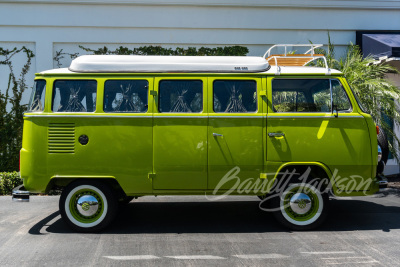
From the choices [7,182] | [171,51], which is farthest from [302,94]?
[7,182]

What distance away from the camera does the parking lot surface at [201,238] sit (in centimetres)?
528

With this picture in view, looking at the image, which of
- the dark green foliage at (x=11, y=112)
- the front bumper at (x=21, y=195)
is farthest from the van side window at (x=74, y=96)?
the dark green foliage at (x=11, y=112)

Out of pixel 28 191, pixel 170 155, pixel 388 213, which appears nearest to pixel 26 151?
pixel 28 191

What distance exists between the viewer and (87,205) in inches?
251

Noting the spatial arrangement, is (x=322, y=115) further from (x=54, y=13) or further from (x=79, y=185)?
(x=54, y=13)

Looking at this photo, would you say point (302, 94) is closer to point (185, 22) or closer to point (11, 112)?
point (185, 22)

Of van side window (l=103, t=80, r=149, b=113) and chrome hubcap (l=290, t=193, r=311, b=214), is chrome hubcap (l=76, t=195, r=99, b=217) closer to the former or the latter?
van side window (l=103, t=80, r=149, b=113)

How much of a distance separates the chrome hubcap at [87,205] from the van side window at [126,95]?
52.0 inches

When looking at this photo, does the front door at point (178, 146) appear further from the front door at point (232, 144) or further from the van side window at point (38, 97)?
the van side window at point (38, 97)

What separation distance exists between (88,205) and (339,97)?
4004 millimetres

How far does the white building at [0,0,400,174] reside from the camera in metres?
11.5

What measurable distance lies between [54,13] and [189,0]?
356 centimetres

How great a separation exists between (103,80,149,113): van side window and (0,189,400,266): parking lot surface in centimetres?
185

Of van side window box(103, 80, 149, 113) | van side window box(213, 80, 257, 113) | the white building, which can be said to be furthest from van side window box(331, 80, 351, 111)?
the white building
